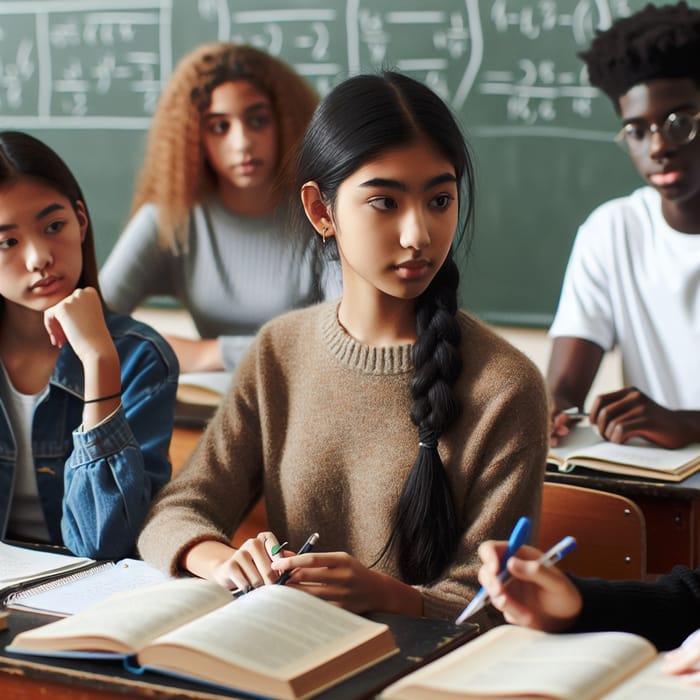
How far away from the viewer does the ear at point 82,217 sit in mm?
1927

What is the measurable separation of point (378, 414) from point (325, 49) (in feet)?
8.19

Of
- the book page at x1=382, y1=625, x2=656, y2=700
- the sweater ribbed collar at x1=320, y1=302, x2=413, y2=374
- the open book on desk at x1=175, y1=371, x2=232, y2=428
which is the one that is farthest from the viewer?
the open book on desk at x1=175, y1=371, x2=232, y2=428

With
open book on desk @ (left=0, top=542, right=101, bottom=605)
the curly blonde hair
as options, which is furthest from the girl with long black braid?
the curly blonde hair

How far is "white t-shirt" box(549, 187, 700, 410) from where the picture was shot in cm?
284

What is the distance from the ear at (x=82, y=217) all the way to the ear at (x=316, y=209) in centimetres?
44

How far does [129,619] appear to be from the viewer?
3.99 ft

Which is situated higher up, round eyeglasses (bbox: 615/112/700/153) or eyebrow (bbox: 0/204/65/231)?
round eyeglasses (bbox: 615/112/700/153)

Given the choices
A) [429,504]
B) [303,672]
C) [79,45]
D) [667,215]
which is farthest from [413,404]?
[79,45]

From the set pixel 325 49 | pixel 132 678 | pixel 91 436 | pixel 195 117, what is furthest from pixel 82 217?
pixel 325 49

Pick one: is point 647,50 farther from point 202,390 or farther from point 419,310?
point 419,310

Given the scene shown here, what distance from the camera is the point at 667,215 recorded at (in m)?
2.86

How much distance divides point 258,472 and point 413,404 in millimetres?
302

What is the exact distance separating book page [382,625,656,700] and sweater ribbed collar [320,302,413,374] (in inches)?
21.4

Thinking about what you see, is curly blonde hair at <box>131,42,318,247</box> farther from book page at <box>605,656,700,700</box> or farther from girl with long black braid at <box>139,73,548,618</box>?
book page at <box>605,656,700,700</box>
